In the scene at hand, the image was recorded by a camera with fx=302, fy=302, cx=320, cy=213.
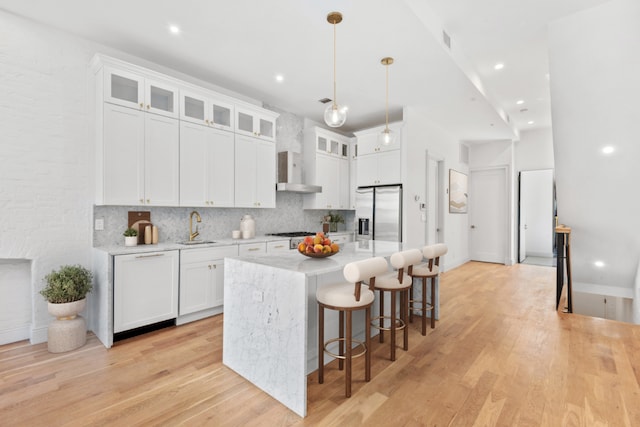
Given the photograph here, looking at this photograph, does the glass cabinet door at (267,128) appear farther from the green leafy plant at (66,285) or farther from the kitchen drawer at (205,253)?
the green leafy plant at (66,285)

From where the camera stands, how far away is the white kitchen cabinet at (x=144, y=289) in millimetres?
2830

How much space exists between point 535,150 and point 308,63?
6.27 metres

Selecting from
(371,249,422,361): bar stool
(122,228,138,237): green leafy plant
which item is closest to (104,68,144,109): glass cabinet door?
(122,228,138,237): green leafy plant

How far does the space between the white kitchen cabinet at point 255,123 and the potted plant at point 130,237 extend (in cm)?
176

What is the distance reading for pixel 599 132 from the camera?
3.52 m

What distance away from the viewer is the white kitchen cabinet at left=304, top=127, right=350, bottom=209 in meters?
5.37

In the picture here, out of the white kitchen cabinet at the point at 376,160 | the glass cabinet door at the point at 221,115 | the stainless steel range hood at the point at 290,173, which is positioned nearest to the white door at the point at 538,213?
the white kitchen cabinet at the point at 376,160

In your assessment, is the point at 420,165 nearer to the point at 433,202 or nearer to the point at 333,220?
the point at 433,202

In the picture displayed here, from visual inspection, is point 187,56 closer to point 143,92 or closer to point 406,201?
point 143,92

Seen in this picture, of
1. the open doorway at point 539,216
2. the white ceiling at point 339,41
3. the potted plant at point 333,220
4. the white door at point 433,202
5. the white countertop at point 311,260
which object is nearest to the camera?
the white countertop at point 311,260

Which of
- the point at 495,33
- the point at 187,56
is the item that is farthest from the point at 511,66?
the point at 187,56

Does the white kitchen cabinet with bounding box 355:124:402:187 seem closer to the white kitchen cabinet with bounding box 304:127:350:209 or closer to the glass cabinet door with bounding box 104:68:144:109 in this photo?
the white kitchen cabinet with bounding box 304:127:350:209

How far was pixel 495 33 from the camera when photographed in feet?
10.9

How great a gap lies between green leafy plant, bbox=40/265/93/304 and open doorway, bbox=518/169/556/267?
9.21 metres
